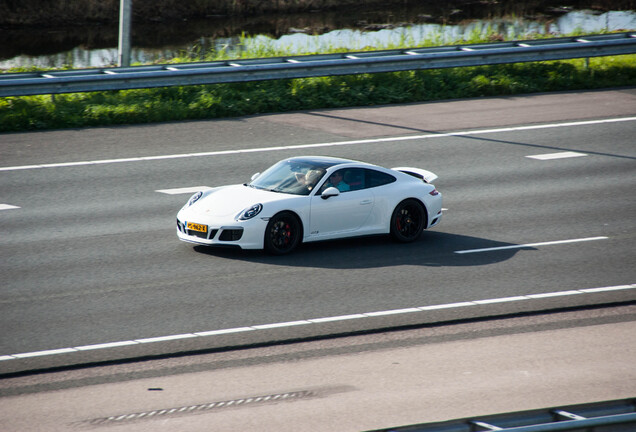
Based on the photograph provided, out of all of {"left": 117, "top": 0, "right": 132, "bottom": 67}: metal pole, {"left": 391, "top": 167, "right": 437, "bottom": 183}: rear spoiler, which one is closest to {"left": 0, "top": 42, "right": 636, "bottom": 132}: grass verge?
{"left": 117, "top": 0, "right": 132, "bottom": 67}: metal pole

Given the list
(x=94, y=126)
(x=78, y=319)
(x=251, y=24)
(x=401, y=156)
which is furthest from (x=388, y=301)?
(x=251, y=24)

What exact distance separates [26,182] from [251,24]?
23.4m

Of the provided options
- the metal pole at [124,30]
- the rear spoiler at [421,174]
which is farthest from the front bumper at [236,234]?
the metal pole at [124,30]

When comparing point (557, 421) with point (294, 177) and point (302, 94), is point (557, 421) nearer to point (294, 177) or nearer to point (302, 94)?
point (294, 177)

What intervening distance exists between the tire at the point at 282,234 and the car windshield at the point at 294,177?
1.65ft

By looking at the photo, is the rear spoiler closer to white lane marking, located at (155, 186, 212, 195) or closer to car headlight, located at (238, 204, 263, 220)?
car headlight, located at (238, 204, 263, 220)

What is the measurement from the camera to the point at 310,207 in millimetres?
12742

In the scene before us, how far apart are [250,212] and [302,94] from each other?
33.4ft

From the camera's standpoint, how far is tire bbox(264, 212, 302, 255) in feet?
40.8

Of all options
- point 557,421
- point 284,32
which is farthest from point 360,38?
point 557,421

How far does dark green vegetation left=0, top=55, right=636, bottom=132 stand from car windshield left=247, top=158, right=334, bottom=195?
784cm

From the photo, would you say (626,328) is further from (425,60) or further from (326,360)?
(425,60)

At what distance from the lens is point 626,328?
10086 millimetres

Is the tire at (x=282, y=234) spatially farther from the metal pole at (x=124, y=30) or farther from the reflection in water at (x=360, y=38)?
the reflection in water at (x=360, y=38)
